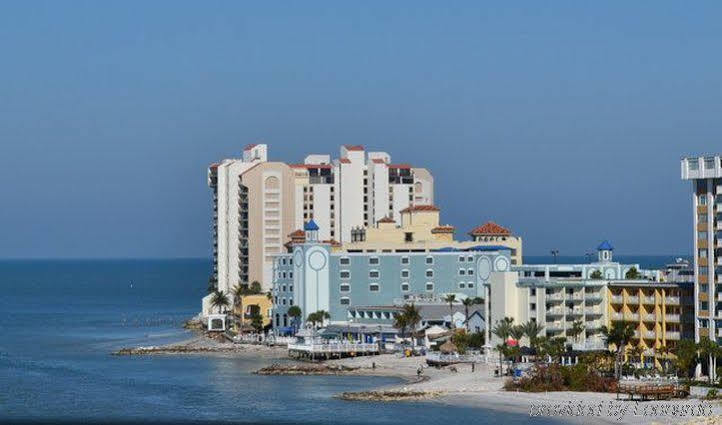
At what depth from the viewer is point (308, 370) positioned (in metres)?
100

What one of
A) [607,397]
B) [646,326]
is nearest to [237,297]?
[646,326]

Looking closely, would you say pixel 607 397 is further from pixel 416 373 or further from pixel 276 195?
pixel 276 195

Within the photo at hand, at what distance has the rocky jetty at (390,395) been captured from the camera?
81.8m

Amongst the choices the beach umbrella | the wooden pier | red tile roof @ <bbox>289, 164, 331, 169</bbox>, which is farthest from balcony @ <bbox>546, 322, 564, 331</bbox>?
red tile roof @ <bbox>289, 164, 331, 169</bbox>

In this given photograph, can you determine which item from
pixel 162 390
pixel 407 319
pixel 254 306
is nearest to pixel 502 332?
pixel 162 390

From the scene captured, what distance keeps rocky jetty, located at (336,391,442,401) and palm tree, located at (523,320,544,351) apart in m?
8.94

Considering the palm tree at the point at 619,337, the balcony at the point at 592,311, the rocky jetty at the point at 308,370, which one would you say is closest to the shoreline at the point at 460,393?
the rocky jetty at the point at 308,370

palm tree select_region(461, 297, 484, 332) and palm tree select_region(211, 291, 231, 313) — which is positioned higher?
palm tree select_region(211, 291, 231, 313)

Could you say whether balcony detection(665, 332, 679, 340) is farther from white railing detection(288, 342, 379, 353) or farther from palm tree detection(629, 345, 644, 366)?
white railing detection(288, 342, 379, 353)

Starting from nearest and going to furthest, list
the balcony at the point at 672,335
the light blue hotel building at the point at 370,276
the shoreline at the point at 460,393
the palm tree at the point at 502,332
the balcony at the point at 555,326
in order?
1. the shoreline at the point at 460,393
2. the balcony at the point at 672,335
3. the palm tree at the point at 502,332
4. the balcony at the point at 555,326
5. the light blue hotel building at the point at 370,276

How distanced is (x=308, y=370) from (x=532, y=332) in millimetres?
15560

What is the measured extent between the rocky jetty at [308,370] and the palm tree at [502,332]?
9462 millimetres

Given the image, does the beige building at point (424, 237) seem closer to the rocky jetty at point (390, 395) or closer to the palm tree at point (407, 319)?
the palm tree at point (407, 319)

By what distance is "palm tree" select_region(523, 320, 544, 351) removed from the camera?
89.8m
